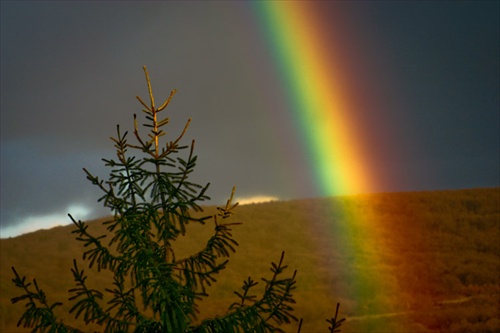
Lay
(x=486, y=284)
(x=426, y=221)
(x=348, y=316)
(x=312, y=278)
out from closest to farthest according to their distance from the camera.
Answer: (x=348, y=316) → (x=486, y=284) → (x=312, y=278) → (x=426, y=221)

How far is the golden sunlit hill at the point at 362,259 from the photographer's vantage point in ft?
80.1

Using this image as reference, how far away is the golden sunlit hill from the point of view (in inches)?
961

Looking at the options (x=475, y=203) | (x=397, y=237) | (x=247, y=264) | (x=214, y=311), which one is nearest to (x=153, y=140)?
(x=214, y=311)

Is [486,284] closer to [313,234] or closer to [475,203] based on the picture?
[313,234]

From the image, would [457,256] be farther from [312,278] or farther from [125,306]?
[125,306]

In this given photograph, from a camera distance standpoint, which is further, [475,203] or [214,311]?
[475,203]

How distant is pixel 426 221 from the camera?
43656 mm

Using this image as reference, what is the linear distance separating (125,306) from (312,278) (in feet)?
91.2

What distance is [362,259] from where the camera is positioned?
119 ft

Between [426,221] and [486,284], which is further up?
[426,221]

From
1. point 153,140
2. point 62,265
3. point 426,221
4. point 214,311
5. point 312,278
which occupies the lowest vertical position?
point 153,140

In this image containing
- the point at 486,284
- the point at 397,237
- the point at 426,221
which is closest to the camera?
the point at 486,284

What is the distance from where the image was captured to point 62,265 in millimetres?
34562

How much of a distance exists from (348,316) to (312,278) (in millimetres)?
7363
